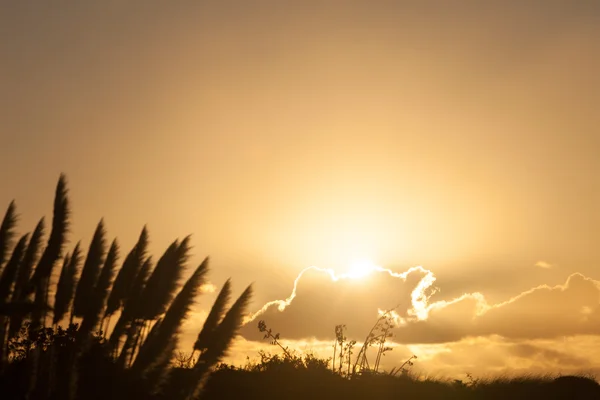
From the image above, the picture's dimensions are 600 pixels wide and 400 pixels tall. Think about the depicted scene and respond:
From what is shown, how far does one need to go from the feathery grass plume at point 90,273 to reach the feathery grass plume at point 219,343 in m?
2.07

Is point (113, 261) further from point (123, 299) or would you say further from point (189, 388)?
point (189, 388)

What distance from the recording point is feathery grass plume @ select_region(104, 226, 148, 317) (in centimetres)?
1170

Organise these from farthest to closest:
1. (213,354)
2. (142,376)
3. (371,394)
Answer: (371,394)
(213,354)
(142,376)

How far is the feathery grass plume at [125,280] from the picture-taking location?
11.7 meters

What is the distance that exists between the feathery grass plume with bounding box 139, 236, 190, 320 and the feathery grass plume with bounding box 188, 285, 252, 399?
90 cm

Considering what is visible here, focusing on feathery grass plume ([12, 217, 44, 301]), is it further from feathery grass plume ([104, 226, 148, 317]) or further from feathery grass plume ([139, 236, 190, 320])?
feathery grass plume ([139, 236, 190, 320])

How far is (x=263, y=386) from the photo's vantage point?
57.7 ft

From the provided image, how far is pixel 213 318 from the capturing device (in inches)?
448

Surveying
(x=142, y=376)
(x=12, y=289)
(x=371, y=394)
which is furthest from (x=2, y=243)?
(x=371, y=394)

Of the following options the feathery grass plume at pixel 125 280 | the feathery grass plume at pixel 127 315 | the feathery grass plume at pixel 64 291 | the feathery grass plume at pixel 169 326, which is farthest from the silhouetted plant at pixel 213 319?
the feathery grass plume at pixel 64 291

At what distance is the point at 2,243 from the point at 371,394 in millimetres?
9328

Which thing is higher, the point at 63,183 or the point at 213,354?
the point at 63,183

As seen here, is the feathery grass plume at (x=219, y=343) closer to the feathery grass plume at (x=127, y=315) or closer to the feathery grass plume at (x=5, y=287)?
the feathery grass plume at (x=127, y=315)

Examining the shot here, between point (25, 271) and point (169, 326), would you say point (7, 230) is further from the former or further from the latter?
point (169, 326)
